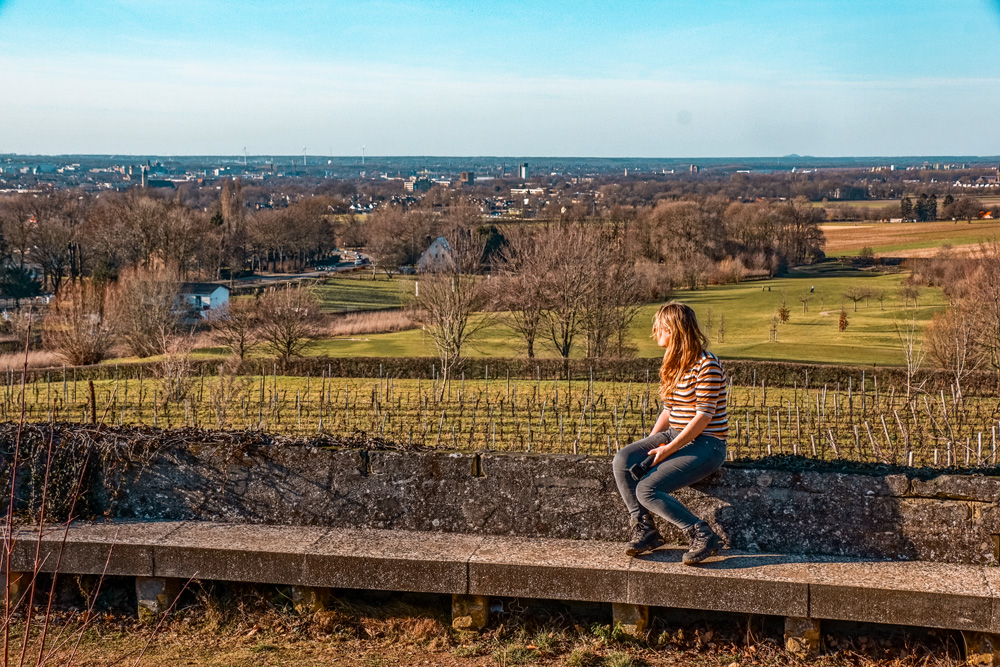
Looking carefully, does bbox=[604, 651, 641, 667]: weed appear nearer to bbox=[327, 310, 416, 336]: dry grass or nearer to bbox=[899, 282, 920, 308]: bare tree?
bbox=[327, 310, 416, 336]: dry grass

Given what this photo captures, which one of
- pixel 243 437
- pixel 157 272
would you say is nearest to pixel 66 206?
pixel 157 272

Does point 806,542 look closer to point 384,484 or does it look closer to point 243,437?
point 384,484

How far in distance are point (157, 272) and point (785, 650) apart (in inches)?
2147

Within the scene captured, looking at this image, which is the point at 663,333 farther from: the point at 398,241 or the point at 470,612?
the point at 398,241

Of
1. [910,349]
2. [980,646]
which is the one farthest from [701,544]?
[910,349]

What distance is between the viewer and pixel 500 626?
19.1ft

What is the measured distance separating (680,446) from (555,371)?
23463 millimetres

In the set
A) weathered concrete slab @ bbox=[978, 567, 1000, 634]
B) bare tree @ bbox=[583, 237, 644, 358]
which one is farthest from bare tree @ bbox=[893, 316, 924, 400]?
weathered concrete slab @ bbox=[978, 567, 1000, 634]

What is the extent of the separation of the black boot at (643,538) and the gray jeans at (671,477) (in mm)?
53

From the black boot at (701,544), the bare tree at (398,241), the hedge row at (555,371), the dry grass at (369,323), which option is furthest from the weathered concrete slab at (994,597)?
the bare tree at (398,241)

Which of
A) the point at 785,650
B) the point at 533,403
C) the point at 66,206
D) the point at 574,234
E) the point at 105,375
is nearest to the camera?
the point at 785,650

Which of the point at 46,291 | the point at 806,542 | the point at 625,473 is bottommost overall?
the point at 46,291

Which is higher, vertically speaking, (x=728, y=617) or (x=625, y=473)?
(x=625, y=473)

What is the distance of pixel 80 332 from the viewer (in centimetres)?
3788
